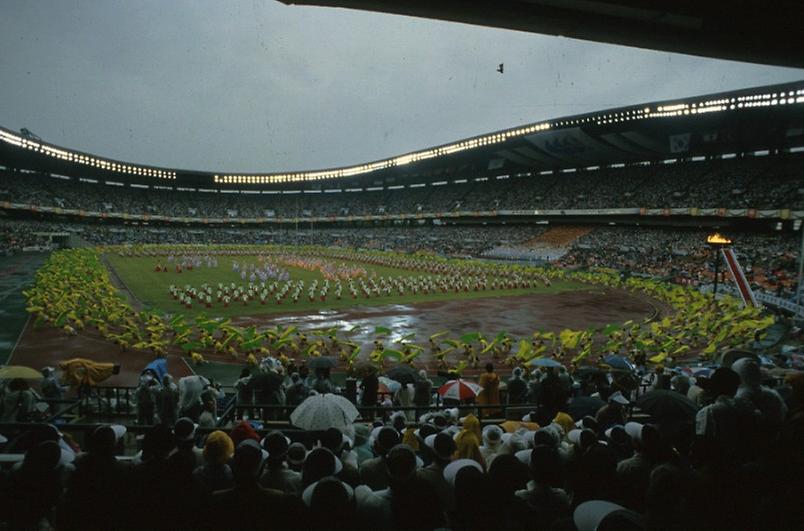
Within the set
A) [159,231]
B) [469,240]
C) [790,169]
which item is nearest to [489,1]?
[790,169]

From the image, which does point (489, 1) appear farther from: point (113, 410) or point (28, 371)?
point (113, 410)

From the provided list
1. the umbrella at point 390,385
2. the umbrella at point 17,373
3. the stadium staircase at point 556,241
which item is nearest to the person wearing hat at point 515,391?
the umbrella at point 390,385

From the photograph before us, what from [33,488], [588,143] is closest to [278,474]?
[33,488]

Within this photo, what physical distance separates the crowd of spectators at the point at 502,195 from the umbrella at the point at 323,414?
45.9 m

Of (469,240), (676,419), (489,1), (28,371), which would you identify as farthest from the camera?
(469,240)

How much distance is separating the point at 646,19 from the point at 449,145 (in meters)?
62.5

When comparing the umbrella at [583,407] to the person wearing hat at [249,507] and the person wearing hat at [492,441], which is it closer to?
the person wearing hat at [492,441]

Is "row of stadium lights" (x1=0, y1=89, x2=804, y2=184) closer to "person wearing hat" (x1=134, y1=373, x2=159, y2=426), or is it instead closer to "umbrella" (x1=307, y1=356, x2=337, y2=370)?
"umbrella" (x1=307, y1=356, x2=337, y2=370)

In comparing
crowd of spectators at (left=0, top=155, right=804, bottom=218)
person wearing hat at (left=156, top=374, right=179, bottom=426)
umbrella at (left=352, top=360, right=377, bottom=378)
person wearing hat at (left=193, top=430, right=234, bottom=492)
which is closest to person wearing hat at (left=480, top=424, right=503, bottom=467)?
person wearing hat at (left=193, top=430, right=234, bottom=492)

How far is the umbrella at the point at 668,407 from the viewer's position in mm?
5637

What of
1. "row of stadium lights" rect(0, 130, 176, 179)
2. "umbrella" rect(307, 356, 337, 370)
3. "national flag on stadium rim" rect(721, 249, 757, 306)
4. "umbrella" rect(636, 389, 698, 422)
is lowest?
"umbrella" rect(636, 389, 698, 422)

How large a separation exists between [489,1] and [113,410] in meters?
10.00

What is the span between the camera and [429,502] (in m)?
2.89

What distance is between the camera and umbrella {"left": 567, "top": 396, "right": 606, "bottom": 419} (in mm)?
6364
